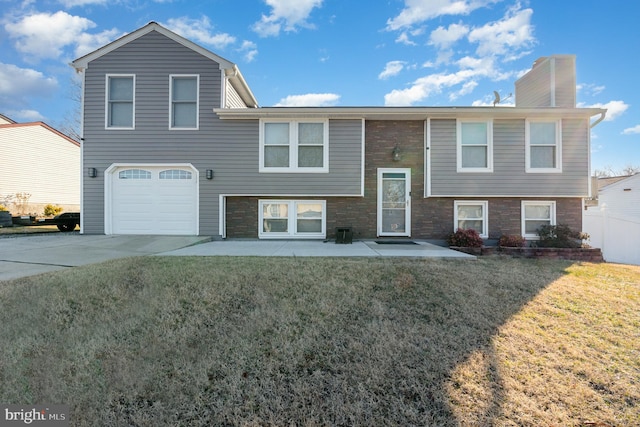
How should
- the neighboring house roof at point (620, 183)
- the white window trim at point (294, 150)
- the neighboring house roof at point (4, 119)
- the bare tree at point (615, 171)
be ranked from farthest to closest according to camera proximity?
the bare tree at point (615, 171)
the neighboring house roof at point (4, 119)
the neighboring house roof at point (620, 183)
the white window trim at point (294, 150)

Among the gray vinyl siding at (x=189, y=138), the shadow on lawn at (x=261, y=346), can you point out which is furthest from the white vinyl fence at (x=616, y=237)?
the gray vinyl siding at (x=189, y=138)

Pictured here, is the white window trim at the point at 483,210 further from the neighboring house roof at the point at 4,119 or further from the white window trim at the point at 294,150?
the neighboring house roof at the point at 4,119

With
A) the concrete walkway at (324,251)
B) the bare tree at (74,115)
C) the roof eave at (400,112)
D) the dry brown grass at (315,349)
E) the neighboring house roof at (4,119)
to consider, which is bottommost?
the dry brown grass at (315,349)

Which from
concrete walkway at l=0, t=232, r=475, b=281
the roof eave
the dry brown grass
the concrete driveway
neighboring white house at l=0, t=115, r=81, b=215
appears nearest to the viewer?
the dry brown grass

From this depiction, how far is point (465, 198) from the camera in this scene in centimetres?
868

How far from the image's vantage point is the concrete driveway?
4758 millimetres

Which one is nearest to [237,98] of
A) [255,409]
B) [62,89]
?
[255,409]

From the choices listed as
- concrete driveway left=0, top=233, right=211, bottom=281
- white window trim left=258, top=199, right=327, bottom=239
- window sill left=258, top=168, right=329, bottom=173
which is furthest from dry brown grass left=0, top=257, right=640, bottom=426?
window sill left=258, top=168, right=329, bottom=173

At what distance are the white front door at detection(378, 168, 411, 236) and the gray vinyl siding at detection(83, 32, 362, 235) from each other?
95cm

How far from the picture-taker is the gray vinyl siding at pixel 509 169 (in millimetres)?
8250

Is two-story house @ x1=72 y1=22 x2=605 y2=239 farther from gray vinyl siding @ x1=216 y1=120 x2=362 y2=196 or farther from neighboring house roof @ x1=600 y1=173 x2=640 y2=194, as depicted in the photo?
neighboring house roof @ x1=600 y1=173 x2=640 y2=194

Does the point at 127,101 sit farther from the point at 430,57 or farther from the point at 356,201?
the point at 430,57

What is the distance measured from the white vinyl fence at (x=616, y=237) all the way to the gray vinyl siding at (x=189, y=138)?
28.6 feet

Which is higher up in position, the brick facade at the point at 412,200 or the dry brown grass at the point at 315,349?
the brick facade at the point at 412,200
